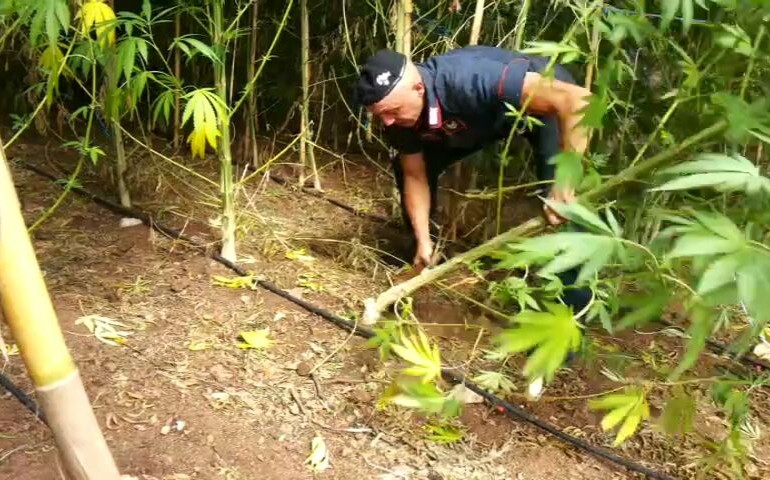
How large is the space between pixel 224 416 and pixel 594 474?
856mm

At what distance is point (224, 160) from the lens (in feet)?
7.06

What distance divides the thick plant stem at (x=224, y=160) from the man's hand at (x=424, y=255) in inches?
24.0

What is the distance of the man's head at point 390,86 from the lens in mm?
1949

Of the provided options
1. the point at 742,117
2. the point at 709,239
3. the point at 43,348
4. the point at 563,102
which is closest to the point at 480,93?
the point at 563,102

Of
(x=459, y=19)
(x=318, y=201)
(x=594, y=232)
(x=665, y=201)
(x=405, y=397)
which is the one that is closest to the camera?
(x=594, y=232)

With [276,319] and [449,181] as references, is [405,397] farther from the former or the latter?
[449,181]

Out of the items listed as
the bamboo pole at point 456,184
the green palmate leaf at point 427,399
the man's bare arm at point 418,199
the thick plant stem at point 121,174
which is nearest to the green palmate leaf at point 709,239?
the green palmate leaf at point 427,399

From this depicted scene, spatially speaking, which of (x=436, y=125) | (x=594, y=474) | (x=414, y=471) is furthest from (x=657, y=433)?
(x=436, y=125)

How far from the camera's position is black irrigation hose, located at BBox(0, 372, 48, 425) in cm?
155

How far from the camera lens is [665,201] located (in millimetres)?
2047

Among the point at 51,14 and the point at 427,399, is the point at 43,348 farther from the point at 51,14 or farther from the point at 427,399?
the point at 51,14

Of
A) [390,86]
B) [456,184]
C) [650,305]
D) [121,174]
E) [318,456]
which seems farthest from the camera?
[456,184]

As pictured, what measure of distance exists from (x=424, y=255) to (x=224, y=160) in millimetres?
713

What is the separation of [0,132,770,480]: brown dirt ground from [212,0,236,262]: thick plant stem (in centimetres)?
9
